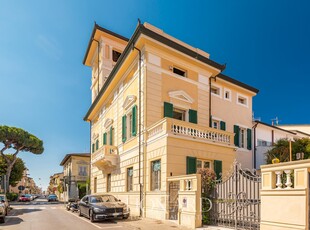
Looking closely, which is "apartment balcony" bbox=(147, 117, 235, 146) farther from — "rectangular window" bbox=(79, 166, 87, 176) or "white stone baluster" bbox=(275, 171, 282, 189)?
"rectangular window" bbox=(79, 166, 87, 176)

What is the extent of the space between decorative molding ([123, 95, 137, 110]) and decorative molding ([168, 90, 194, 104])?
2.30m

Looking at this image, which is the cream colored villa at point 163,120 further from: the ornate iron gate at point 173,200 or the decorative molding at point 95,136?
the decorative molding at point 95,136

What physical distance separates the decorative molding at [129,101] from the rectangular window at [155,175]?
442cm

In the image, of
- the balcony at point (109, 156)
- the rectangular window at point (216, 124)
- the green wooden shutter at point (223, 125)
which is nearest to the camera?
the balcony at point (109, 156)

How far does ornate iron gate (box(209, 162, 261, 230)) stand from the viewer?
8.86 metres

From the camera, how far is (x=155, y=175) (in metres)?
14.0

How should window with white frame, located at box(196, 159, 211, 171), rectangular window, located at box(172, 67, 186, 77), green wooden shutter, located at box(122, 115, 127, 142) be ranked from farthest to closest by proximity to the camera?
green wooden shutter, located at box(122, 115, 127, 142), rectangular window, located at box(172, 67, 186, 77), window with white frame, located at box(196, 159, 211, 171)

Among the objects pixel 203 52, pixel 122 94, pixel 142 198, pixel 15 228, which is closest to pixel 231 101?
pixel 203 52

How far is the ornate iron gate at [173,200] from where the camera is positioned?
40.2ft

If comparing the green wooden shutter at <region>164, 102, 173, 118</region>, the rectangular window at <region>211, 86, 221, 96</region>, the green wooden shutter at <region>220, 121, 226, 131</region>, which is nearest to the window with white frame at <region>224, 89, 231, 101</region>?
the rectangular window at <region>211, 86, 221, 96</region>

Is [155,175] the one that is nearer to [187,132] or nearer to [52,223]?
[187,132]

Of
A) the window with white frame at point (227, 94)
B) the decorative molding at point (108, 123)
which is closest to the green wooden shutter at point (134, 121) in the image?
the decorative molding at point (108, 123)

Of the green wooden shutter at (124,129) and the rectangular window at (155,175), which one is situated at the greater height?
the green wooden shutter at (124,129)

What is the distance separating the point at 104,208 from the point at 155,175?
10.0 feet
